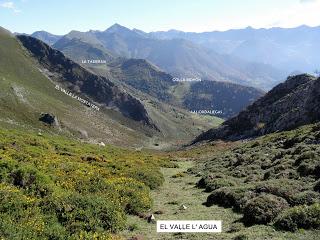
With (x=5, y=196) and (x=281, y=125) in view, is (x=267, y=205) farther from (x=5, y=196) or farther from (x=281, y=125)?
(x=281, y=125)

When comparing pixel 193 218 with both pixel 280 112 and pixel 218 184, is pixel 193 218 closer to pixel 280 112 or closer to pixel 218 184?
pixel 218 184

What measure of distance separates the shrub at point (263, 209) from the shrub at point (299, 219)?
2.86 ft

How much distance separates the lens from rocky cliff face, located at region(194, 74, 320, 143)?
94000 mm

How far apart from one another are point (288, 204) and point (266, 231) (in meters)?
3.51

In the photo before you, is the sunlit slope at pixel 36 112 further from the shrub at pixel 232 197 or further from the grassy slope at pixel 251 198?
the shrub at pixel 232 197

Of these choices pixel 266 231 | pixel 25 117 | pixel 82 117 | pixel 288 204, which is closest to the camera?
pixel 266 231

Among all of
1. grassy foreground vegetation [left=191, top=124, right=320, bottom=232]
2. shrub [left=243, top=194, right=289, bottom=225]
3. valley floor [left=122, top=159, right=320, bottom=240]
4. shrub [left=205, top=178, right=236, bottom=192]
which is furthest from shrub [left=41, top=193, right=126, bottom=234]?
shrub [left=205, top=178, right=236, bottom=192]

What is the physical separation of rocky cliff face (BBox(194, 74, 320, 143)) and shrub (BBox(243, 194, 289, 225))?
223 ft

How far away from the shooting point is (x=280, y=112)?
382ft

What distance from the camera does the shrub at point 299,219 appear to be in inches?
698

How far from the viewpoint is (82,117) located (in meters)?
192

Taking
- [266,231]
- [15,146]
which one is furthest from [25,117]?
[266,231]

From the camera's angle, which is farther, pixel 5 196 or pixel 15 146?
pixel 15 146
